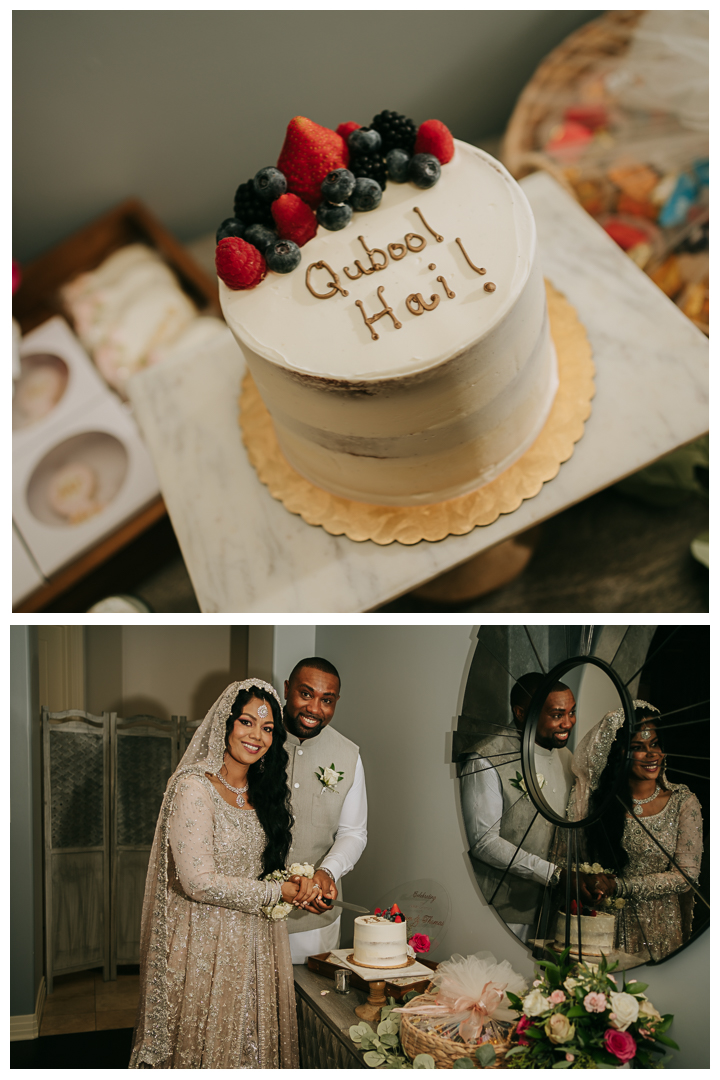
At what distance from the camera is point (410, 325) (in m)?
0.85

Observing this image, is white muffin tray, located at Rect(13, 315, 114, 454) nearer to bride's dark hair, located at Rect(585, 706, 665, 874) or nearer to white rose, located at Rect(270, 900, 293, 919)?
white rose, located at Rect(270, 900, 293, 919)

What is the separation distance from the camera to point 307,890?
42.6 inches

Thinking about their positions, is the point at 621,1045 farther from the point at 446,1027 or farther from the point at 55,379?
the point at 55,379

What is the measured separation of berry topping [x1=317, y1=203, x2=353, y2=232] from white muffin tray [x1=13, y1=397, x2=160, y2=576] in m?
0.95

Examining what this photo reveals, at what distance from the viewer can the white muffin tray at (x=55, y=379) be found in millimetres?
1781

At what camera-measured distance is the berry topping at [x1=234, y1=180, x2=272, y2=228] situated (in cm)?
92

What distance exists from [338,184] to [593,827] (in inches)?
40.6

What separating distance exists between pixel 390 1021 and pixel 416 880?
0.21 m

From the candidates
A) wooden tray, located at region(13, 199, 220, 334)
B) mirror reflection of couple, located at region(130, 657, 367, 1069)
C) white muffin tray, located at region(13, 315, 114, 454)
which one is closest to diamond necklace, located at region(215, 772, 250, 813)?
mirror reflection of couple, located at region(130, 657, 367, 1069)

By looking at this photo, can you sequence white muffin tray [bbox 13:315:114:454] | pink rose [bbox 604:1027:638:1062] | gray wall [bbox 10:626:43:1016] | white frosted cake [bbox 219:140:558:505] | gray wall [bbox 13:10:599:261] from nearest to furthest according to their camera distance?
white frosted cake [bbox 219:140:558:505] → pink rose [bbox 604:1027:638:1062] → gray wall [bbox 10:626:43:1016] → gray wall [bbox 13:10:599:261] → white muffin tray [bbox 13:315:114:454]

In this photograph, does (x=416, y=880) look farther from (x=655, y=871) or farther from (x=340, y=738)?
(x=655, y=871)

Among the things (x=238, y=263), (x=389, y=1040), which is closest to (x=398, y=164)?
(x=238, y=263)

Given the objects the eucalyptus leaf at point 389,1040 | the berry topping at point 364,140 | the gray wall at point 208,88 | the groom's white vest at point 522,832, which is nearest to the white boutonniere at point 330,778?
the groom's white vest at point 522,832
